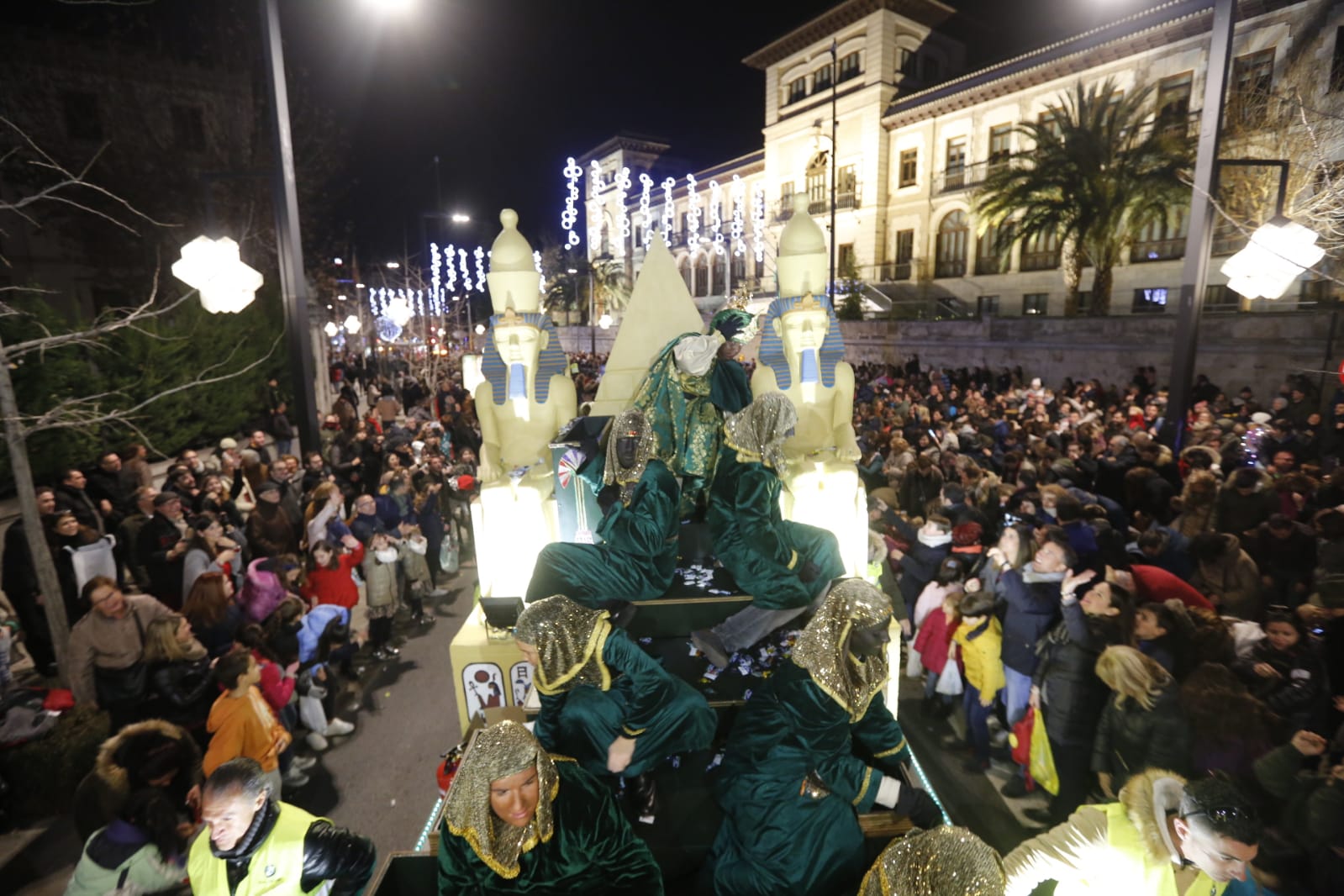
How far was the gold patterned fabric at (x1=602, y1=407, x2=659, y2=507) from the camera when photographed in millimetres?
3826

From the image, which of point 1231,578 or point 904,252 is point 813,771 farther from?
point 904,252

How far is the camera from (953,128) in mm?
28328

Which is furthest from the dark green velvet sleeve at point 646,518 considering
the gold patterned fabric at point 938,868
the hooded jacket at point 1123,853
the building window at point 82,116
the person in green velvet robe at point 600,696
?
the building window at point 82,116

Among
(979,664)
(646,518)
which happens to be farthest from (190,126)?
(979,664)

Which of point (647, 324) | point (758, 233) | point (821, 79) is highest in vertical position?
point (821, 79)

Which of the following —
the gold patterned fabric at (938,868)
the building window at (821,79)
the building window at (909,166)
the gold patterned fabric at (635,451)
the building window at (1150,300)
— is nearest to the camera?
the gold patterned fabric at (938,868)

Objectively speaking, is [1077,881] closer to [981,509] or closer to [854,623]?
[854,623]

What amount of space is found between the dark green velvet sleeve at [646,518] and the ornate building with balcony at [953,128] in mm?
14867

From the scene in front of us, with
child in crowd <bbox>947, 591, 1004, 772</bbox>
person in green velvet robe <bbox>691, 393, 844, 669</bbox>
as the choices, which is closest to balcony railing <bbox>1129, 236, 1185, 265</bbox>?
child in crowd <bbox>947, 591, 1004, 772</bbox>

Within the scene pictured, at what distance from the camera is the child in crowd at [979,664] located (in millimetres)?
4859

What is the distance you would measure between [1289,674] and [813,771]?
2.71 metres

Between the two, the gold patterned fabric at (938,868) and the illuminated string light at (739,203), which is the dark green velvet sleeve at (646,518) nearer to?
the gold patterned fabric at (938,868)

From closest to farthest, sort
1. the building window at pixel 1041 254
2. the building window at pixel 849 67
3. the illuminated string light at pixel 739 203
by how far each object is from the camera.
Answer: the building window at pixel 1041 254, the building window at pixel 849 67, the illuminated string light at pixel 739 203

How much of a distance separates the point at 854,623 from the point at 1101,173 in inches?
833
